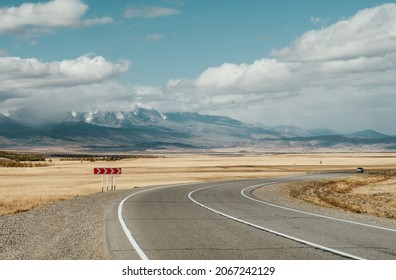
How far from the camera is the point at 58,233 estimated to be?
18578 millimetres

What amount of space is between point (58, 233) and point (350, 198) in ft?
81.5

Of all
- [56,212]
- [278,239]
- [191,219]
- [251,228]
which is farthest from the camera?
[56,212]

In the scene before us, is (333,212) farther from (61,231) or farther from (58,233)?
(58,233)

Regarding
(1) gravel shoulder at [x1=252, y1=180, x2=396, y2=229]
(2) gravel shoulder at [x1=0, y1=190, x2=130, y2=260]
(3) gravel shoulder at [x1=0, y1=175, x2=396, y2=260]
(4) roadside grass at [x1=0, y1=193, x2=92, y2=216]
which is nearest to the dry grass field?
(4) roadside grass at [x1=0, y1=193, x2=92, y2=216]

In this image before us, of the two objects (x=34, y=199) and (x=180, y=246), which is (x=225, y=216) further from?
(x=34, y=199)

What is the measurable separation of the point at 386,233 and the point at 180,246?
6.38 m

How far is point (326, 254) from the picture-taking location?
1199cm

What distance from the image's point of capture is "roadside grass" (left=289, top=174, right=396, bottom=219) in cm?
2822

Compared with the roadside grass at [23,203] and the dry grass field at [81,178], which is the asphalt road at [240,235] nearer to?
the roadside grass at [23,203]

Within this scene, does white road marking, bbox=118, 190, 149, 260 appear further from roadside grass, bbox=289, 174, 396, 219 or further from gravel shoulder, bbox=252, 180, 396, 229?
roadside grass, bbox=289, 174, 396, 219

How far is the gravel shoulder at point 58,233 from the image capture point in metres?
13.7

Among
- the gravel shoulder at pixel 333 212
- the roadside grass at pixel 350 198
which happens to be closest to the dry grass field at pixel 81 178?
the roadside grass at pixel 350 198

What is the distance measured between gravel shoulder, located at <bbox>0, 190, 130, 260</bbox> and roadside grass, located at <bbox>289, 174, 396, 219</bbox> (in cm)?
1377
